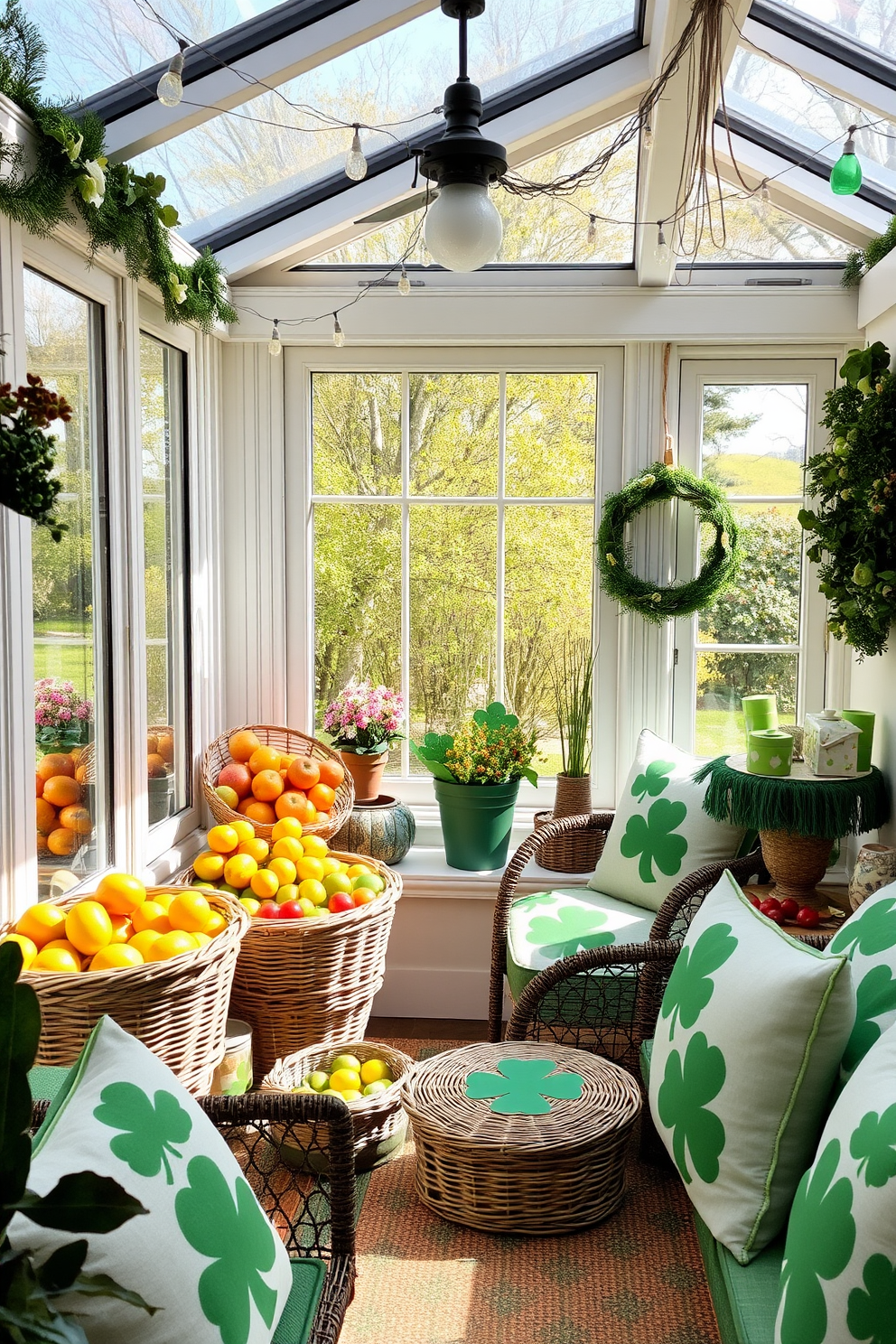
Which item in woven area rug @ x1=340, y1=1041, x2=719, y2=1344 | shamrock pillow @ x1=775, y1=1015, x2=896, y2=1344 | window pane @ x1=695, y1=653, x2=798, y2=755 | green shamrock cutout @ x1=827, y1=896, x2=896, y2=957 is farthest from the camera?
window pane @ x1=695, y1=653, x2=798, y2=755

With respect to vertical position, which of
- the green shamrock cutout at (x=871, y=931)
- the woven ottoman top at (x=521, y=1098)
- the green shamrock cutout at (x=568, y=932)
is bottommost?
the woven ottoman top at (x=521, y=1098)

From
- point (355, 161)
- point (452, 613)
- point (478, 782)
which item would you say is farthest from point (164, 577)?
point (355, 161)

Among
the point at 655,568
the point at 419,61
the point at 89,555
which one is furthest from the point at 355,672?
the point at 419,61

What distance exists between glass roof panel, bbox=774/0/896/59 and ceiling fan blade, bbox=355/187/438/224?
1116 millimetres

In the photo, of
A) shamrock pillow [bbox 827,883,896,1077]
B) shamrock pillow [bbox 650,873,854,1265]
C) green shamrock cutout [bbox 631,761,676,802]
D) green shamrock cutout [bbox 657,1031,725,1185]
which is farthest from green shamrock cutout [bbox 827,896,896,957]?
green shamrock cutout [bbox 631,761,676,802]

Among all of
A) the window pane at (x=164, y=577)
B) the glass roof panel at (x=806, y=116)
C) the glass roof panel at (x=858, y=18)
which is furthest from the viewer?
the window pane at (x=164, y=577)

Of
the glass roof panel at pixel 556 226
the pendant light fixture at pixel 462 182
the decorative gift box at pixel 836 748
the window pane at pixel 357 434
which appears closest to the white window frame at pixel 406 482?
the window pane at pixel 357 434

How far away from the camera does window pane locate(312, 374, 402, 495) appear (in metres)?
3.63

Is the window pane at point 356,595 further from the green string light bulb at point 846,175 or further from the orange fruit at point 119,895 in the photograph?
the green string light bulb at point 846,175

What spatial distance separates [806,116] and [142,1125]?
283 centimetres

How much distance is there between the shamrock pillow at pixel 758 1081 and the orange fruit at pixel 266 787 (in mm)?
1621

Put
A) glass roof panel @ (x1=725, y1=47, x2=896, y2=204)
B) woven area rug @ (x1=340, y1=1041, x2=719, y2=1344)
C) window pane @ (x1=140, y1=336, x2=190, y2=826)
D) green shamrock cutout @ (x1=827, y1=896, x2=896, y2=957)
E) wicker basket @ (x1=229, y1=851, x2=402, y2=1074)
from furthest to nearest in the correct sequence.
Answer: window pane @ (x1=140, y1=336, x2=190, y2=826), glass roof panel @ (x1=725, y1=47, x2=896, y2=204), wicker basket @ (x1=229, y1=851, x2=402, y2=1074), woven area rug @ (x1=340, y1=1041, x2=719, y2=1344), green shamrock cutout @ (x1=827, y1=896, x2=896, y2=957)

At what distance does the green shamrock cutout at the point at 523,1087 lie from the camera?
2227 millimetres

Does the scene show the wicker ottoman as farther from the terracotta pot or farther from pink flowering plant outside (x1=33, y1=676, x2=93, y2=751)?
the terracotta pot
